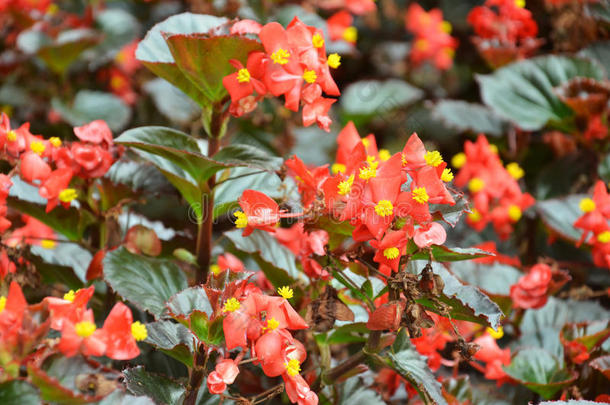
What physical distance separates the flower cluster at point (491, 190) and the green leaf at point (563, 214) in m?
0.04

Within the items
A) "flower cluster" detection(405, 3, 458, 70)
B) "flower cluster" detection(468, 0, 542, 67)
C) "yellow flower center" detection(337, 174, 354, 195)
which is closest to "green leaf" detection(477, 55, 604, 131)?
"flower cluster" detection(468, 0, 542, 67)

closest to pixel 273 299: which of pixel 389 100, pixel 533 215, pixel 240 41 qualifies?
pixel 240 41

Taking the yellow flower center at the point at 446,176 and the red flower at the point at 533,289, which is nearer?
the yellow flower center at the point at 446,176

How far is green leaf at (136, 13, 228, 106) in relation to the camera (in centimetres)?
72

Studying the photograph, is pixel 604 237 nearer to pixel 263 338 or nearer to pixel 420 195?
pixel 420 195

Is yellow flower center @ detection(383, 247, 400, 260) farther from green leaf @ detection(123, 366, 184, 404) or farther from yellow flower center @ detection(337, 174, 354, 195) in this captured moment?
green leaf @ detection(123, 366, 184, 404)

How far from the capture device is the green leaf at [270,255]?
0.76 metres

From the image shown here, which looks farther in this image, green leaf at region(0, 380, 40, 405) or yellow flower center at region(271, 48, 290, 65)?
yellow flower center at region(271, 48, 290, 65)

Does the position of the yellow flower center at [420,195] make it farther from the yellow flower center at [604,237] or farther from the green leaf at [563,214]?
the green leaf at [563,214]

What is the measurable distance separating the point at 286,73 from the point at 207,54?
88mm

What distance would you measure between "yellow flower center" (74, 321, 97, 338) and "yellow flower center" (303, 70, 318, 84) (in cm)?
34

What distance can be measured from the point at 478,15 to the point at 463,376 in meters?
0.85

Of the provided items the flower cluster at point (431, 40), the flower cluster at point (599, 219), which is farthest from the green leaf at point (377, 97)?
the flower cluster at point (599, 219)

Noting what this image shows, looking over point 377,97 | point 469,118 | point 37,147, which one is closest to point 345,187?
point 37,147
